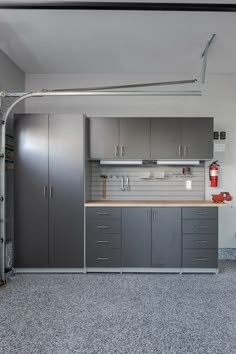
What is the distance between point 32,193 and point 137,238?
1.62m

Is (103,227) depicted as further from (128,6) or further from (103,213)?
(128,6)

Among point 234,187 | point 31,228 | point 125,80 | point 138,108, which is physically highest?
point 125,80

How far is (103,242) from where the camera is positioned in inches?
153

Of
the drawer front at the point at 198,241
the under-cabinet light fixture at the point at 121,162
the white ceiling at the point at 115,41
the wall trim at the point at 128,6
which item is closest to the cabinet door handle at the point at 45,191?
the under-cabinet light fixture at the point at 121,162

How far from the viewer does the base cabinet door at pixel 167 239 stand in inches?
152

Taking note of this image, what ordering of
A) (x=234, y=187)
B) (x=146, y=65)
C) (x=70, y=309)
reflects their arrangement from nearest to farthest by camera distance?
(x=70, y=309), (x=146, y=65), (x=234, y=187)

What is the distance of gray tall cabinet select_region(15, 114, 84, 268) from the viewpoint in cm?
388

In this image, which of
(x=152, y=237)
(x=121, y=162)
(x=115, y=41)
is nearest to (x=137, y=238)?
(x=152, y=237)

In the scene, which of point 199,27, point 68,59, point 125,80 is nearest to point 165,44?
point 199,27

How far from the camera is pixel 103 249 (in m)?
3.88

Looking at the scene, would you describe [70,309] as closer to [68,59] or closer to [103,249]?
[103,249]

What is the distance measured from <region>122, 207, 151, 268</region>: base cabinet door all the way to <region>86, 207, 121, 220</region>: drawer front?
10 cm

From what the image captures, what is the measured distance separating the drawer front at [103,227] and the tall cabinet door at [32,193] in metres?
0.64

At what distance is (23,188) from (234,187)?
333 centimetres
